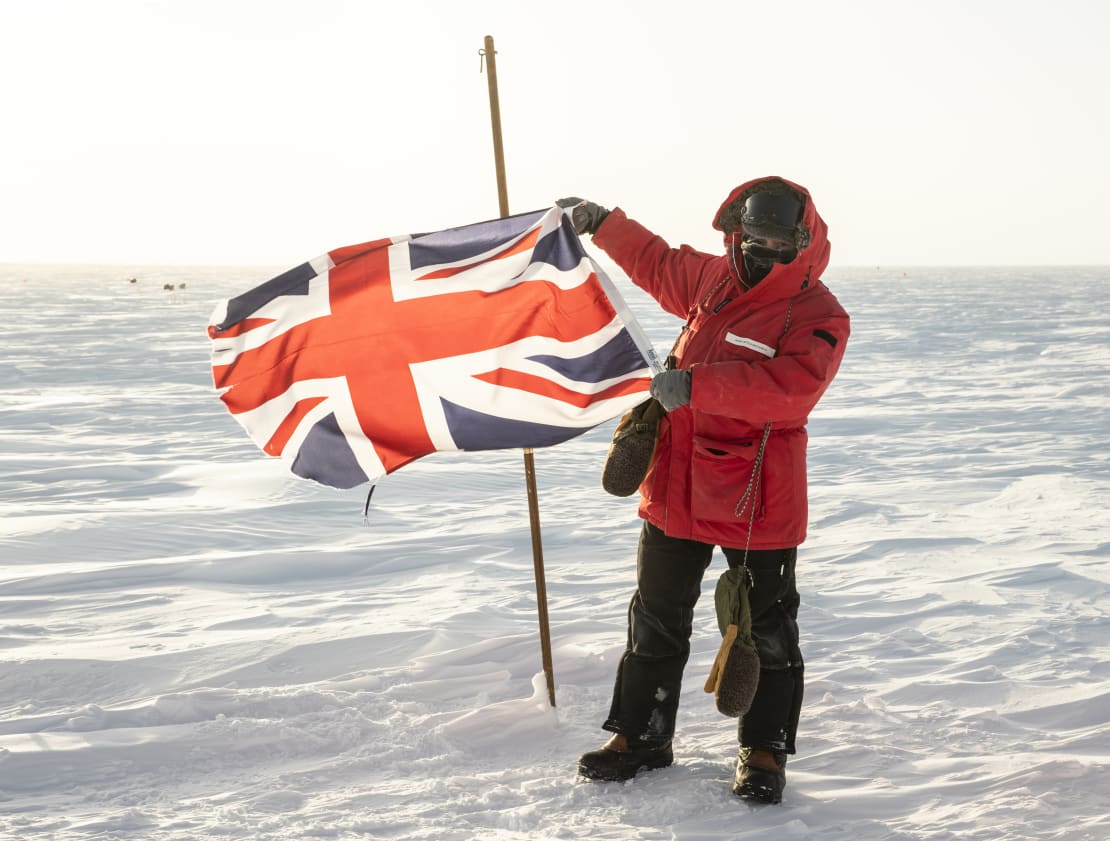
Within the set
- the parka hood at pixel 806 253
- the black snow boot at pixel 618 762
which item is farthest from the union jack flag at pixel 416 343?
the black snow boot at pixel 618 762

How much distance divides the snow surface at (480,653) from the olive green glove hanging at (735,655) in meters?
0.29

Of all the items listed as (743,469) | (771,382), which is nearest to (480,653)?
(743,469)

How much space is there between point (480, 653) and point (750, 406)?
1837 mm

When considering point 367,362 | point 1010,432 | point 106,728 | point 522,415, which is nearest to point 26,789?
point 106,728

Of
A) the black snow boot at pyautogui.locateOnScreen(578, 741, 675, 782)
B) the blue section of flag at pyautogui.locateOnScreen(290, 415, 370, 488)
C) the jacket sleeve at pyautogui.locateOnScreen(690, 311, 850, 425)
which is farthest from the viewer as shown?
the blue section of flag at pyautogui.locateOnScreen(290, 415, 370, 488)

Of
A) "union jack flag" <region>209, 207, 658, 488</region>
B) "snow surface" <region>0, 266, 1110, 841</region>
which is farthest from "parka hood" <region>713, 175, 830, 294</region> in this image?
"snow surface" <region>0, 266, 1110, 841</region>

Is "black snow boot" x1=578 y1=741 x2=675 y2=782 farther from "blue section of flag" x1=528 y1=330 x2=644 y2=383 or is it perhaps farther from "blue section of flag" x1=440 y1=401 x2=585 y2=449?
"blue section of flag" x1=528 y1=330 x2=644 y2=383

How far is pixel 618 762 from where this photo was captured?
3053mm

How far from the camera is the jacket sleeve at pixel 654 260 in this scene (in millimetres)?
3230

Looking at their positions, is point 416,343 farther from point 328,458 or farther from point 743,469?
point 743,469

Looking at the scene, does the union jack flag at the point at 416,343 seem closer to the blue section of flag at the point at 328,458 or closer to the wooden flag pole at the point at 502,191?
the blue section of flag at the point at 328,458

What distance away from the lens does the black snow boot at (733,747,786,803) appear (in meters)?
2.90

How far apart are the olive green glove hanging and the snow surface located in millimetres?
295

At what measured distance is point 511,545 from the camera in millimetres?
5980
